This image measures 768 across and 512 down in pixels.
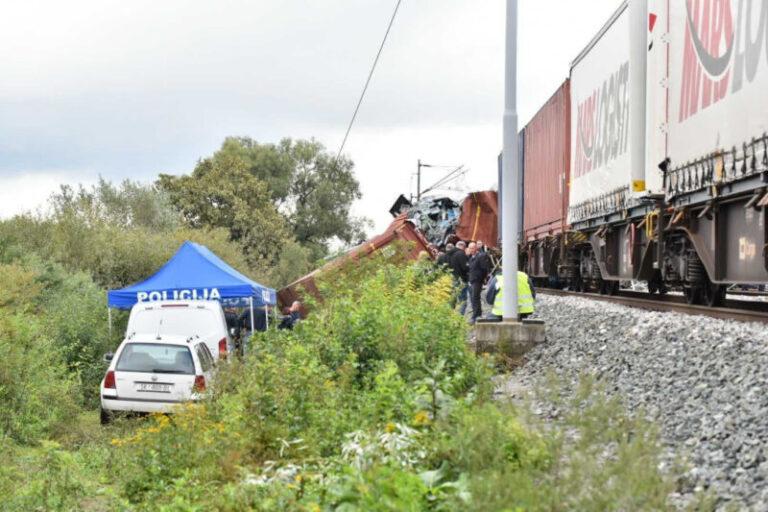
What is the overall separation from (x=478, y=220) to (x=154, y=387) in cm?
1914

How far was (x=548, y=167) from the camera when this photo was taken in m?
21.4

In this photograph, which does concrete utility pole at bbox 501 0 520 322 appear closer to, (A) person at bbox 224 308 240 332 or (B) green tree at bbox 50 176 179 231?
(A) person at bbox 224 308 240 332

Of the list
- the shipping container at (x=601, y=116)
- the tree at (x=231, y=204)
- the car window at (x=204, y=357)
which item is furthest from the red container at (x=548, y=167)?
the tree at (x=231, y=204)

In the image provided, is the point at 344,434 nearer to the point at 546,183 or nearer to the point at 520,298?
the point at 520,298

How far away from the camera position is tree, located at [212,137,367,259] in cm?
7444

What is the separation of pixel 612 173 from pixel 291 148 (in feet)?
208

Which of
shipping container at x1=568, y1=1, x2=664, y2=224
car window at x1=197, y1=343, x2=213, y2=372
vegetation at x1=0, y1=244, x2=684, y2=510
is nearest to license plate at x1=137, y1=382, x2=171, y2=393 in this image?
vegetation at x1=0, y1=244, x2=684, y2=510

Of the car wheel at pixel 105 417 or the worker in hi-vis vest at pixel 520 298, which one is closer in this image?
the worker in hi-vis vest at pixel 520 298

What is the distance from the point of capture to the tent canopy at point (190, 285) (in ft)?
64.0

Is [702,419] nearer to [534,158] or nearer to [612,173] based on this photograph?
[612,173]

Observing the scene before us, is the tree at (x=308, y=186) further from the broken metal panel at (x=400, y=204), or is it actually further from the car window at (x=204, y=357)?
the car window at (x=204, y=357)

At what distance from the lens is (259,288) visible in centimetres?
1991

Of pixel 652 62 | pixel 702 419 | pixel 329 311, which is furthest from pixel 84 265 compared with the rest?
pixel 702 419

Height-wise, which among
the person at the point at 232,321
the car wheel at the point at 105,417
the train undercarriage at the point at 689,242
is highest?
the train undercarriage at the point at 689,242
